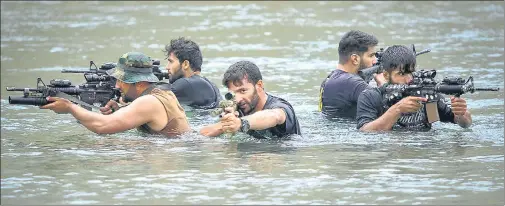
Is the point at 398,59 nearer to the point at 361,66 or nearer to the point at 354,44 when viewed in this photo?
the point at 354,44

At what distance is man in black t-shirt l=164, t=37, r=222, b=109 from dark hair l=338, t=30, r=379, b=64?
6.46ft

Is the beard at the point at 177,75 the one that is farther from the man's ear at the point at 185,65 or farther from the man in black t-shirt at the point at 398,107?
the man in black t-shirt at the point at 398,107

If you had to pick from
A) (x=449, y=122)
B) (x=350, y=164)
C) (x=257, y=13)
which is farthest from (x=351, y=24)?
(x=350, y=164)

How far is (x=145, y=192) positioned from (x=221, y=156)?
6.88ft

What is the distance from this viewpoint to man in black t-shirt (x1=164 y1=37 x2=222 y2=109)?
54.9 ft

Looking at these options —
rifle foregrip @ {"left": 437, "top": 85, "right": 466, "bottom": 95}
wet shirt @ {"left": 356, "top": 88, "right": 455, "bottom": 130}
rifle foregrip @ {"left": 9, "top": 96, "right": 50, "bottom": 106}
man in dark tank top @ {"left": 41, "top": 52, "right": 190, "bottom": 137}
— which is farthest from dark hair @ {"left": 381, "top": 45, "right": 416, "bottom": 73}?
rifle foregrip @ {"left": 9, "top": 96, "right": 50, "bottom": 106}

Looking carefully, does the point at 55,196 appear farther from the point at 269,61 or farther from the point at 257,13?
the point at 257,13

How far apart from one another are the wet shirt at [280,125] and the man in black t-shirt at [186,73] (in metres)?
2.44

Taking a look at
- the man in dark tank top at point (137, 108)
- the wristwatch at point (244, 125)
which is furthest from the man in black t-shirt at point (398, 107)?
the man in dark tank top at point (137, 108)

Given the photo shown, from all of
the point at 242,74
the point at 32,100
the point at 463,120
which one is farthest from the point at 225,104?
the point at 463,120

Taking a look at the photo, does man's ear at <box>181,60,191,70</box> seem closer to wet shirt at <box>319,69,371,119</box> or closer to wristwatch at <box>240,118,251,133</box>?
wet shirt at <box>319,69,371,119</box>

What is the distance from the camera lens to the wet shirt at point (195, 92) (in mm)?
Answer: 16737

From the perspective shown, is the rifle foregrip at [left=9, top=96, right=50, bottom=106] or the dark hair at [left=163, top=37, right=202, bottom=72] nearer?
the rifle foregrip at [left=9, top=96, right=50, bottom=106]

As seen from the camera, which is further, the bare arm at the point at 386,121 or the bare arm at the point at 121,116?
the bare arm at the point at 386,121
